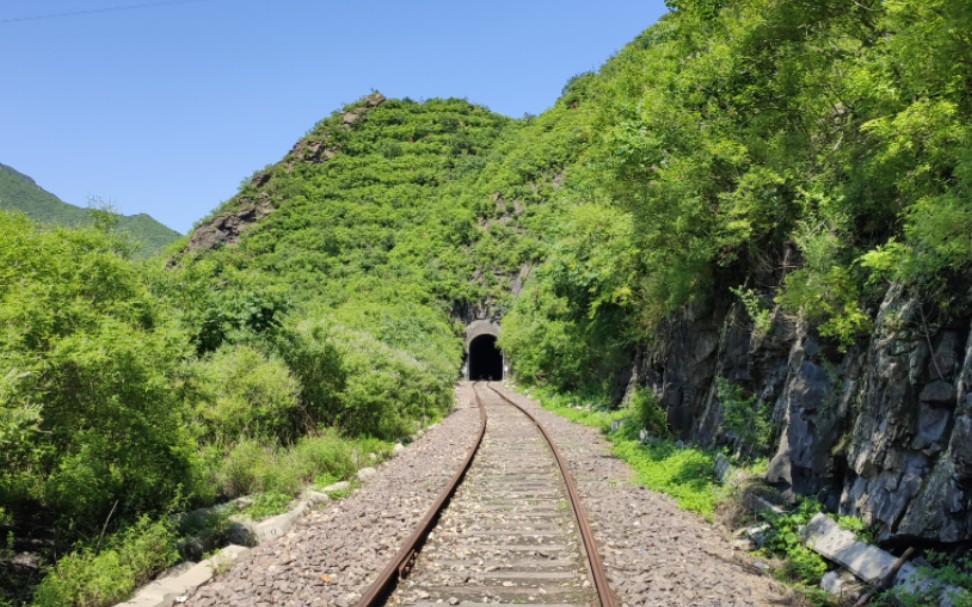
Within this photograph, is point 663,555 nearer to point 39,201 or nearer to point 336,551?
point 336,551

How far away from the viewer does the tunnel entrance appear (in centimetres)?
5359

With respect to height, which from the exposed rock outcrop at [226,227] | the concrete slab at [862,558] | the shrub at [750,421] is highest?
the exposed rock outcrop at [226,227]

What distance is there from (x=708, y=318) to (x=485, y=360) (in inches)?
1768

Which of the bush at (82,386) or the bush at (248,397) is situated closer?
the bush at (82,386)

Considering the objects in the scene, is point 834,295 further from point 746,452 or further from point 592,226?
point 592,226

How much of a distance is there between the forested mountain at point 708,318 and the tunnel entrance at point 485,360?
114 feet

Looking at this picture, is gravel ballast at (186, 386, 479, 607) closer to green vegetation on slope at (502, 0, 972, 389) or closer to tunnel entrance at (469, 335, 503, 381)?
green vegetation on slope at (502, 0, 972, 389)

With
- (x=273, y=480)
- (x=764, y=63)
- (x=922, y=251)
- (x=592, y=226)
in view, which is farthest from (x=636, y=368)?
(x=922, y=251)

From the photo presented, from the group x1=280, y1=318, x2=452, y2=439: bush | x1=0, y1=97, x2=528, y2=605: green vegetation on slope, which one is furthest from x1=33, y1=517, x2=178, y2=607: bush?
x1=280, y1=318, x2=452, y2=439: bush

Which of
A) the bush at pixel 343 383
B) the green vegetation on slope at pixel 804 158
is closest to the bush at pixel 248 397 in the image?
the bush at pixel 343 383

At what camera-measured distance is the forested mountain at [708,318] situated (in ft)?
17.1

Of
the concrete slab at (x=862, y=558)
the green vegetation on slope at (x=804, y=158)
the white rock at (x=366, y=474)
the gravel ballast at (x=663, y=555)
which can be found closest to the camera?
the concrete slab at (x=862, y=558)

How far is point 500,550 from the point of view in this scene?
6.33 m

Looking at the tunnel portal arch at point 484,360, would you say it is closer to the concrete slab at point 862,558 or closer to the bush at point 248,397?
the bush at point 248,397
